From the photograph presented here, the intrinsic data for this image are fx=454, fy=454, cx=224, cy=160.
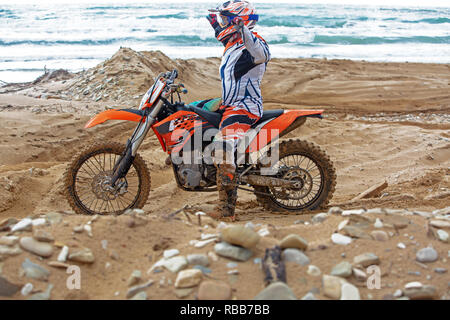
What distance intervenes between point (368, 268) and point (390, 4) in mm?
45880

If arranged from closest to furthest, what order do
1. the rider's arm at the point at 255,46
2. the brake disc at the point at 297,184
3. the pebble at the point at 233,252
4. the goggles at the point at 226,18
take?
the pebble at the point at 233,252, the rider's arm at the point at 255,46, the goggles at the point at 226,18, the brake disc at the point at 297,184

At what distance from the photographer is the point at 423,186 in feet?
18.5

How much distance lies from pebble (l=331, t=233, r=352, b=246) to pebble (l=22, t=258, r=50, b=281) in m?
1.71

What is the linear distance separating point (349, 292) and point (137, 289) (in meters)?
1.13

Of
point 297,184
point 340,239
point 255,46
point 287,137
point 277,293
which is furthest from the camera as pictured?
point 287,137

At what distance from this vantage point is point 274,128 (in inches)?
180

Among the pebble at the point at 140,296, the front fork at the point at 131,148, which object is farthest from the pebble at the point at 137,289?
the front fork at the point at 131,148

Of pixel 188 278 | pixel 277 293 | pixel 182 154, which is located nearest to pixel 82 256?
pixel 188 278

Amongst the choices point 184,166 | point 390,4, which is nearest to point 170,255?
point 184,166

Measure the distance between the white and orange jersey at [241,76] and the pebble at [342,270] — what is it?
2.21 m

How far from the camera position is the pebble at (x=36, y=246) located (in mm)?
2627

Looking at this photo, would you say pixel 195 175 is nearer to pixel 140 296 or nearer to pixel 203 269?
pixel 203 269

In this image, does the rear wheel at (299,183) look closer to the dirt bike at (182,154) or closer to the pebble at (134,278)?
the dirt bike at (182,154)
